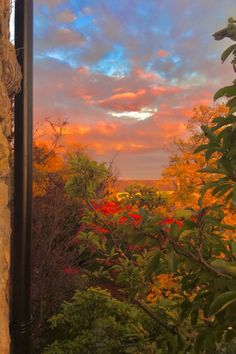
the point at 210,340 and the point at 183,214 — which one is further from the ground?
the point at 183,214

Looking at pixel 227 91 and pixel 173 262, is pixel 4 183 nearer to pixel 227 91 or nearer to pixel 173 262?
pixel 173 262

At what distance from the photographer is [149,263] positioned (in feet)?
5.81

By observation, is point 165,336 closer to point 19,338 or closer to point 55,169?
point 19,338

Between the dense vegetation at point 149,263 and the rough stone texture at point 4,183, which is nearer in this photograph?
the dense vegetation at point 149,263

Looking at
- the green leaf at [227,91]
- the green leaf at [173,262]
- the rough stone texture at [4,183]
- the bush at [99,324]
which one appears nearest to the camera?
the green leaf at [173,262]

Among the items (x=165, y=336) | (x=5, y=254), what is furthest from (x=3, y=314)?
(x=165, y=336)

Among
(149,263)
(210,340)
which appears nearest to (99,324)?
(210,340)

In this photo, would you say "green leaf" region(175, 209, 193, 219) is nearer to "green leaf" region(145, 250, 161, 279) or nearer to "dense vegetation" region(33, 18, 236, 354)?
"dense vegetation" region(33, 18, 236, 354)

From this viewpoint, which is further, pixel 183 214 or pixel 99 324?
pixel 99 324

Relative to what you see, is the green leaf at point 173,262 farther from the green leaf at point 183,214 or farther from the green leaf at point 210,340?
the green leaf at point 210,340

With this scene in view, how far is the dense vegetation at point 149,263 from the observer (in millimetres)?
1793

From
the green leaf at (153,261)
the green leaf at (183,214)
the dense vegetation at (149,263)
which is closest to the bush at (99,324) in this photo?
the dense vegetation at (149,263)

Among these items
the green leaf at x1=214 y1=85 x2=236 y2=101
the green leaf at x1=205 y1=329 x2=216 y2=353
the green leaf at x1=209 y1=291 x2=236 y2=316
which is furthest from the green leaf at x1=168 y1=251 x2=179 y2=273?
the green leaf at x1=214 y1=85 x2=236 y2=101

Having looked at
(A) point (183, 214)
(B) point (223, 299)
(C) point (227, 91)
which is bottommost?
(B) point (223, 299)
